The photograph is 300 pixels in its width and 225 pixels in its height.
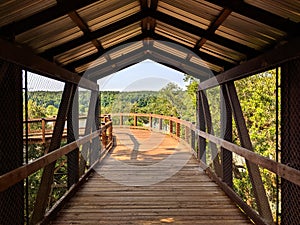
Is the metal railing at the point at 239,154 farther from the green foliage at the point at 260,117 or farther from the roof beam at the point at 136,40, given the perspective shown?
the green foliage at the point at 260,117

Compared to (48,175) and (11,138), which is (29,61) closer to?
(11,138)

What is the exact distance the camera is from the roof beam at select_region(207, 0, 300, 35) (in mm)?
2586

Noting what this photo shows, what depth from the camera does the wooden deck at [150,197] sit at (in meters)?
3.71

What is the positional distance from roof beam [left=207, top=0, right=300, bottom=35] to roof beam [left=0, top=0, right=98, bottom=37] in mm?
1244

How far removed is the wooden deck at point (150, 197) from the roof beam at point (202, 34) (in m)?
1.99

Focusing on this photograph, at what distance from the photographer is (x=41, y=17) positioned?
264cm

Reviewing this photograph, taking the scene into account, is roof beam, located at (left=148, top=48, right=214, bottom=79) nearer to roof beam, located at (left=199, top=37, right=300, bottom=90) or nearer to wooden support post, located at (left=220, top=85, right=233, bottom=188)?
wooden support post, located at (left=220, top=85, right=233, bottom=188)

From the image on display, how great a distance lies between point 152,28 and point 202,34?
1.38 m

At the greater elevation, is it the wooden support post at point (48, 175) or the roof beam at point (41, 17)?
the roof beam at point (41, 17)

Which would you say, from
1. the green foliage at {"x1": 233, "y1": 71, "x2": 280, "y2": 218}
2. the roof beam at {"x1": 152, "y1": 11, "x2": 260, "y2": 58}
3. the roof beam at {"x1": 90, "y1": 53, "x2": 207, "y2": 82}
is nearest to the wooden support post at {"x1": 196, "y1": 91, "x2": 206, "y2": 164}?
the roof beam at {"x1": 90, "y1": 53, "x2": 207, "y2": 82}

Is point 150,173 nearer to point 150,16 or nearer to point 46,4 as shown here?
point 150,16

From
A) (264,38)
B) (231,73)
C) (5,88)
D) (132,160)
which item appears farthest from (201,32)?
(132,160)

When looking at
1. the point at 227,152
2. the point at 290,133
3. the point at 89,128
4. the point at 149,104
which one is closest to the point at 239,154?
the point at 290,133

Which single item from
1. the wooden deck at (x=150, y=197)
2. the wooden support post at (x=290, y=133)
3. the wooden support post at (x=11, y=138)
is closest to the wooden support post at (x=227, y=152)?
the wooden deck at (x=150, y=197)
